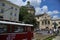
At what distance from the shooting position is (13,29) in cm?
667

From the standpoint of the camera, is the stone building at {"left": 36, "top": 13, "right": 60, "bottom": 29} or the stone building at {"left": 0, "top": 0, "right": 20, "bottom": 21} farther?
the stone building at {"left": 36, "top": 13, "right": 60, "bottom": 29}

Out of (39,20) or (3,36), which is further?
(39,20)

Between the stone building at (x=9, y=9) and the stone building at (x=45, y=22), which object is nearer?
the stone building at (x=9, y=9)

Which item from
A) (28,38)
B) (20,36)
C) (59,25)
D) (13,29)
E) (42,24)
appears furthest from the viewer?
(59,25)

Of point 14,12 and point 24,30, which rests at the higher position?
point 14,12

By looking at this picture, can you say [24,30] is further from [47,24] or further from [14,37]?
[47,24]

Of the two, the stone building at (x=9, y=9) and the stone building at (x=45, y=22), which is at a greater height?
the stone building at (x=9, y=9)

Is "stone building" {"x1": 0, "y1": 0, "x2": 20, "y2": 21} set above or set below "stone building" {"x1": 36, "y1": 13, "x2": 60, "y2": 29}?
above

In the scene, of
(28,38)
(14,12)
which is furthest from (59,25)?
(28,38)

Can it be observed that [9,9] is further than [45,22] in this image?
No

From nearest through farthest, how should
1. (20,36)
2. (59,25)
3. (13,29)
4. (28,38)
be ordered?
(13,29) → (20,36) → (28,38) → (59,25)

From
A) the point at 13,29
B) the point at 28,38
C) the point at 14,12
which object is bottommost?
the point at 28,38

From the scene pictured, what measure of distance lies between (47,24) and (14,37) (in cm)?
967

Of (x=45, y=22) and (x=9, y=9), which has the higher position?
(x=9, y=9)
